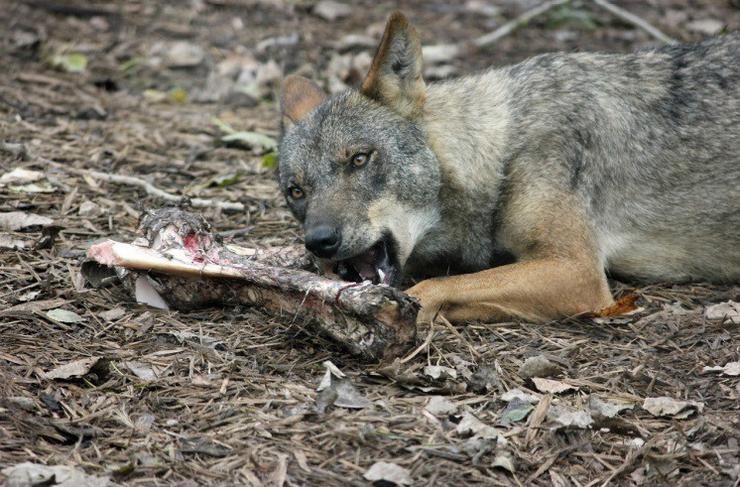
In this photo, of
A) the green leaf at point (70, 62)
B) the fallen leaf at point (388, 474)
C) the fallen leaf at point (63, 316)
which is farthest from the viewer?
the green leaf at point (70, 62)

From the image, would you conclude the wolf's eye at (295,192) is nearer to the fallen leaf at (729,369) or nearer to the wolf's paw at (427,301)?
the wolf's paw at (427,301)

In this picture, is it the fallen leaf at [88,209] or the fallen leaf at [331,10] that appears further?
the fallen leaf at [331,10]

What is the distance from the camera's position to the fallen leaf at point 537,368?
4457 mm

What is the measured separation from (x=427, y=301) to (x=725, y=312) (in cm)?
174

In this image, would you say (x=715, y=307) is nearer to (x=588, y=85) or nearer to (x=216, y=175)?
(x=588, y=85)

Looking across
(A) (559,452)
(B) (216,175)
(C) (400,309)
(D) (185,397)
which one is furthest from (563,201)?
(B) (216,175)

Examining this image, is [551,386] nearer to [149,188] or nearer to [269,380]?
[269,380]

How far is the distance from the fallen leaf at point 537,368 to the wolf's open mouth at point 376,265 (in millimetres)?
1102

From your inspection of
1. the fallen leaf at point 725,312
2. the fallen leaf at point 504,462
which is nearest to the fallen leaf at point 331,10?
the fallen leaf at point 725,312

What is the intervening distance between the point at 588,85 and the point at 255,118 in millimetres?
3662

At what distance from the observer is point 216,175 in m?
7.23

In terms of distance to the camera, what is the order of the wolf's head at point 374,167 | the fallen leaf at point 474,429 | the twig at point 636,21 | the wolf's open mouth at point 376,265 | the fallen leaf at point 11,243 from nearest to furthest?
the fallen leaf at point 474,429, the wolf's head at point 374,167, the wolf's open mouth at point 376,265, the fallen leaf at point 11,243, the twig at point 636,21

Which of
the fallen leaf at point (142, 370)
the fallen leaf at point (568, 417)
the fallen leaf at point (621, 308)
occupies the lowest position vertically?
the fallen leaf at point (621, 308)

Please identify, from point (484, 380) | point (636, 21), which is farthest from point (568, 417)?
point (636, 21)
